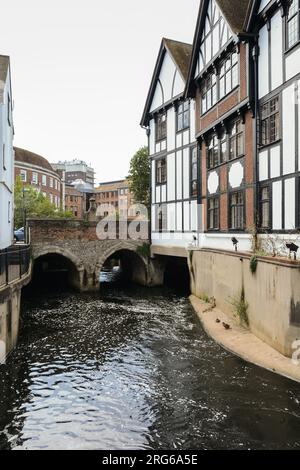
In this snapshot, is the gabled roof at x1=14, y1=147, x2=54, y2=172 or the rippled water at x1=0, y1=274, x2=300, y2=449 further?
the gabled roof at x1=14, y1=147, x2=54, y2=172

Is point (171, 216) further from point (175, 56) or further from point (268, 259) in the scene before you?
point (268, 259)

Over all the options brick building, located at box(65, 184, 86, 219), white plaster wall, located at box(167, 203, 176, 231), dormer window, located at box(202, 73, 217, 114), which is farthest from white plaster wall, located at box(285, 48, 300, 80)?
brick building, located at box(65, 184, 86, 219)

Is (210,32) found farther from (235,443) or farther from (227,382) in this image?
(235,443)

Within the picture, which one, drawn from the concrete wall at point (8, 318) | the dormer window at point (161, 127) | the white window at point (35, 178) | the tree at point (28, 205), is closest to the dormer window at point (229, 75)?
the dormer window at point (161, 127)

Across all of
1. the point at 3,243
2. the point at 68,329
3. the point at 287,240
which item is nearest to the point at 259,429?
the point at 287,240

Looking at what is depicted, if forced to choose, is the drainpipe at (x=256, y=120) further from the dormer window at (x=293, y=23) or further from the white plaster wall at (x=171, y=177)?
the white plaster wall at (x=171, y=177)

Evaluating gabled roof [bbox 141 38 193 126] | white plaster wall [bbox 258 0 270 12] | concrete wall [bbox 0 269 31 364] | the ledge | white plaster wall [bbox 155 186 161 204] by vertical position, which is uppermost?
gabled roof [bbox 141 38 193 126]

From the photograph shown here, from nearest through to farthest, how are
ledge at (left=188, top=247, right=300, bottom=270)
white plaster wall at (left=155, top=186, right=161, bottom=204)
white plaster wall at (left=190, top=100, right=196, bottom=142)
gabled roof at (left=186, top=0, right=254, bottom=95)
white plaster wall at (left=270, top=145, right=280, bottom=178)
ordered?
ledge at (left=188, top=247, right=300, bottom=270) → white plaster wall at (left=270, top=145, right=280, bottom=178) → gabled roof at (left=186, top=0, right=254, bottom=95) → white plaster wall at (left=190, top=100, right=196, bottom=142) → white plaster wall at (left=155, top=186, right=161, bottom=204)

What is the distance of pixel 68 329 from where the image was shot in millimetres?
16375

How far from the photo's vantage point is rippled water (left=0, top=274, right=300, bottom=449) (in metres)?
7.76

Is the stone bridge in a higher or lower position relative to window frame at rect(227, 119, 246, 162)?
lower

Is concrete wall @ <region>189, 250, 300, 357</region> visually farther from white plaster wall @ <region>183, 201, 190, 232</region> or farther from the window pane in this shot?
the window pane

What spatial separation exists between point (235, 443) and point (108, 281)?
2480 centimetres

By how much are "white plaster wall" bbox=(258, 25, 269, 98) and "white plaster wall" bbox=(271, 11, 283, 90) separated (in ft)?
1.32
